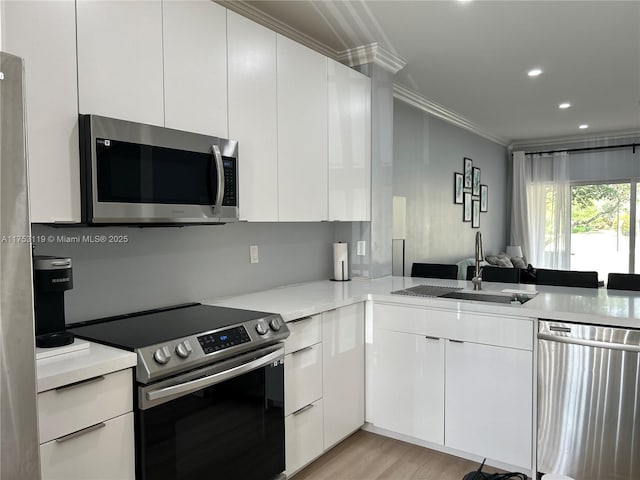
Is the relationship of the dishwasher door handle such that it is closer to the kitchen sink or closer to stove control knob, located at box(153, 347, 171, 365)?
the kitchen sink

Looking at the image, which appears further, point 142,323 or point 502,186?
point 502,186

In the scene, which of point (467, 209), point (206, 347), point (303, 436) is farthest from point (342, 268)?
point (467, 209)

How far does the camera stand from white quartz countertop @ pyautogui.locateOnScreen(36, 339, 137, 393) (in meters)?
1.34

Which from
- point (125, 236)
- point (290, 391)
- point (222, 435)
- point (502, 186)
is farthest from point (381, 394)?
point (502, 186)

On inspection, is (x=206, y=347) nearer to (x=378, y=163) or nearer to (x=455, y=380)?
(x=455, y=380)

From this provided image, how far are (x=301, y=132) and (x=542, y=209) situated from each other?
6271 millimetres

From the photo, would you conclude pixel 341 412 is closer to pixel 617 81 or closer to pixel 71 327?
pixel 71 327

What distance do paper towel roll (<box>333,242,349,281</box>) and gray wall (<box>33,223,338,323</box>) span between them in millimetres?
181

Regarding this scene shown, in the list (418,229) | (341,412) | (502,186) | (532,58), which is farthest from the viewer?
(502,186)

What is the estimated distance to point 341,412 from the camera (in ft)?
8.82

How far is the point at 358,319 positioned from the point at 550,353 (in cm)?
105

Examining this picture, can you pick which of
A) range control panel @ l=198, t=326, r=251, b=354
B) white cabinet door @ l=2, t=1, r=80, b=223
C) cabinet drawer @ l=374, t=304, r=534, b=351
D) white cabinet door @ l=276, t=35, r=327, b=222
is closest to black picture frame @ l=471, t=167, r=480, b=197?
white cabinet door @ l=276, t=35, r=327, b=222

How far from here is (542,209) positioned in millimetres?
7770

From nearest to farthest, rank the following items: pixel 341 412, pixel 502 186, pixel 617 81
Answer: pixel 341 412 → pixel 617 81 → pixel 502 186
